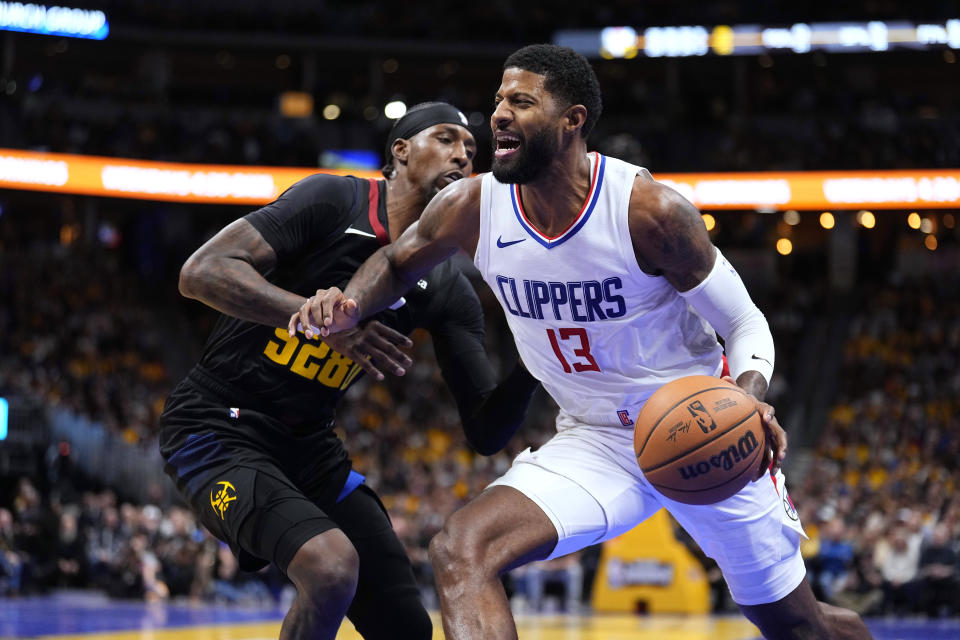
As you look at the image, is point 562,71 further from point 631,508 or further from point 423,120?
point 631,508

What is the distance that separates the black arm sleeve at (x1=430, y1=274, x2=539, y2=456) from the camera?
5.22 meters

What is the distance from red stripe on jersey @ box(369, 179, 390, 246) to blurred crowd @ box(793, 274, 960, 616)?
11.9 metres

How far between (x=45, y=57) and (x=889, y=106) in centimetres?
2406

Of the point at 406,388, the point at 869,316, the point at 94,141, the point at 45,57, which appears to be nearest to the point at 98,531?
the point at 406,388

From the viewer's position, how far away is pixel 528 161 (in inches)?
172

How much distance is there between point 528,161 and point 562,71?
1.30ft

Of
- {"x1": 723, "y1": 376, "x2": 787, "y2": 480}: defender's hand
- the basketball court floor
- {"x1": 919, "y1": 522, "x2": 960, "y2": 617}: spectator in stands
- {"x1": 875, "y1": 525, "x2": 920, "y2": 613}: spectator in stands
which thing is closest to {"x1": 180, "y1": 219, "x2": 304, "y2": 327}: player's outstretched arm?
{"x1": 723, "y1": 376, "x2": 787, "y2": 480}: defender's hand

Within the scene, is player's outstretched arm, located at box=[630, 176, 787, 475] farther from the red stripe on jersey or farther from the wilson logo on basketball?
the red stripe on jersey

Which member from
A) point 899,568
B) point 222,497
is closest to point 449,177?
point 222,497

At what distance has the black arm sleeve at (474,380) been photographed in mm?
5223

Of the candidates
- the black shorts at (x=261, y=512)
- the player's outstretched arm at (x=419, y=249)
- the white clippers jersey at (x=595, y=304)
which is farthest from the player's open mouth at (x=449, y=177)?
the black shorts at (x=261, y=512)

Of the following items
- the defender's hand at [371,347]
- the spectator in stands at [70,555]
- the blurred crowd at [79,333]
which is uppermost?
the defender's hand at [371,347]

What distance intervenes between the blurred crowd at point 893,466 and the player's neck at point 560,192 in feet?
40.4

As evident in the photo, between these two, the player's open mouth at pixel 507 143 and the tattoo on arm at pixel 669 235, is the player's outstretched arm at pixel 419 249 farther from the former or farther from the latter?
the tattoo on arm at pixel 669 235
